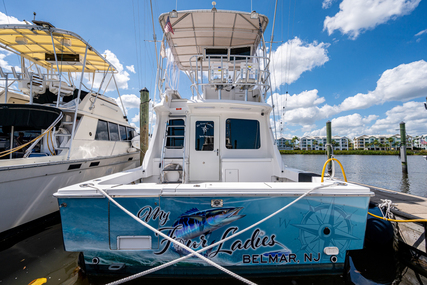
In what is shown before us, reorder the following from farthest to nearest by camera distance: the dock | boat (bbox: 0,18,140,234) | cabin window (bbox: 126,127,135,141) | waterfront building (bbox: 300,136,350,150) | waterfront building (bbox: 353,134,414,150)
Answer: waterfront building (bbox: 300,136,350,150) → waterfront building (bbox: 353,134,414,150) → cabin window (bbox: 126,127,135,141) → boat (bbox: 0,18,140,234) → the dock

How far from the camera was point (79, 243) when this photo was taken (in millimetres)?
2328

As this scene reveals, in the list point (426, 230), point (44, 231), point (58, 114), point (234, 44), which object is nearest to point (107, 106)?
point (58, 114)

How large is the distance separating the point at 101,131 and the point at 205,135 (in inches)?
186

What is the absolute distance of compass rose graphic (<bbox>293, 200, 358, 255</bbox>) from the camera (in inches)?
91.1

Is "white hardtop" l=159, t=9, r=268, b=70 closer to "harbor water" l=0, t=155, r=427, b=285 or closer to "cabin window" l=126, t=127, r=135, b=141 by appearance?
"cabin window" l=126, t=127, r=135, b=141

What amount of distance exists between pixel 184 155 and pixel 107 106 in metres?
5.29

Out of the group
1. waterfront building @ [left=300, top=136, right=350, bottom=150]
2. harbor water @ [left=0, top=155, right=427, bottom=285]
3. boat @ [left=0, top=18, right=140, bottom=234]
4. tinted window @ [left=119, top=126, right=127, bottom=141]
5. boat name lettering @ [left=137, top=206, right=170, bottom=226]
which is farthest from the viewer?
waterfront building @ [left=300, top=136, right=350, bottom=150]

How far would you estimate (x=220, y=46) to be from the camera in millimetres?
6281

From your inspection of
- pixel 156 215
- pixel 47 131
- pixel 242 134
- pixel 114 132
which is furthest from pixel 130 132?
pixel 156 215

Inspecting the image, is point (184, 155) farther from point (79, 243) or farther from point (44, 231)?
point (44, 231)

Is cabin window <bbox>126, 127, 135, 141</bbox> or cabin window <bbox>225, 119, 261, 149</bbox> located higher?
cabin window <bbox>126, 127, 135, 141</bbox>

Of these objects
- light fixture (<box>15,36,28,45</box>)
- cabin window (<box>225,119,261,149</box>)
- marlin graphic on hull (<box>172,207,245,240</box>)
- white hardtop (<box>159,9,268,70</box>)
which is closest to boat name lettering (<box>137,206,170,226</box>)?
marlin graphic on hull (<box>172,207,245,240</box>)

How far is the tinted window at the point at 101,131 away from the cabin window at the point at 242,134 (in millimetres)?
5101

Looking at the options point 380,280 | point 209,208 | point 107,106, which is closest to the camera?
point 209,208
